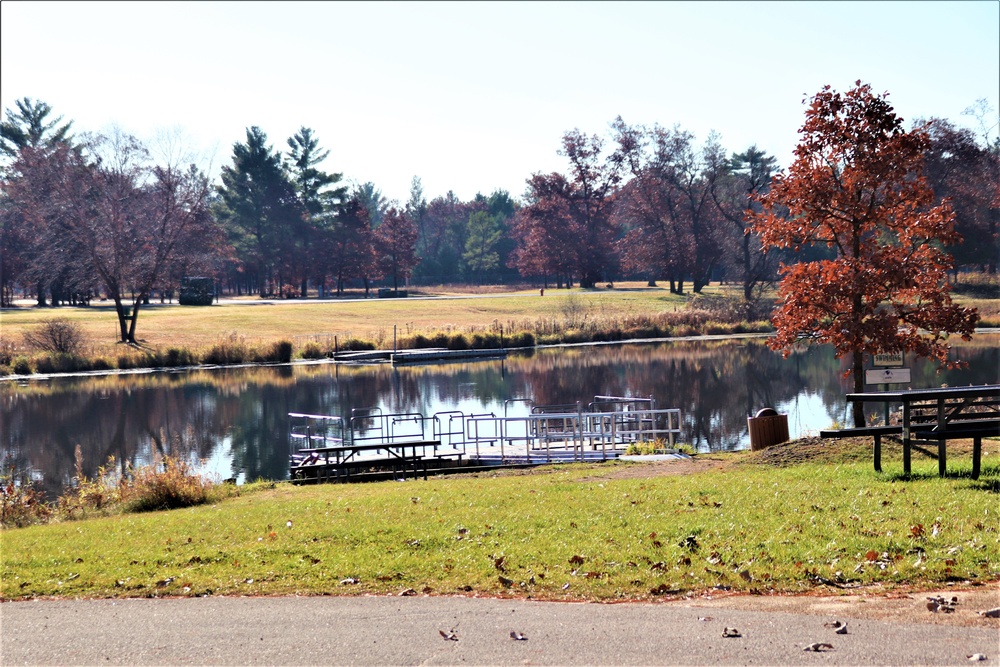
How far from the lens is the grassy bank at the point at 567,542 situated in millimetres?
9602

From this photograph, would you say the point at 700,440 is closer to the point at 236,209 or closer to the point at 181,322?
the point at 181,322

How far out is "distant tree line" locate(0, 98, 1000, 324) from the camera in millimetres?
66688

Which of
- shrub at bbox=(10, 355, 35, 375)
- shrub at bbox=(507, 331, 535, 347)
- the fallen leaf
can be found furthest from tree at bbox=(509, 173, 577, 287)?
the fallen leaf

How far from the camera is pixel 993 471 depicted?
13180 millimetres

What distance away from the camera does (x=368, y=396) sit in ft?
137

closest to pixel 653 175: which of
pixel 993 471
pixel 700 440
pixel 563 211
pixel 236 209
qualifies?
pixel 563 211

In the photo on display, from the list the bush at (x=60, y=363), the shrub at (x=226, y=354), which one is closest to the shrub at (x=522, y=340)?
the shrub at (x=226, y=354)

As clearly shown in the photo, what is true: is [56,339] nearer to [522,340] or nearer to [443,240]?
[522,340]

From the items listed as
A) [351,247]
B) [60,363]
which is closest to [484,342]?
[60,363]

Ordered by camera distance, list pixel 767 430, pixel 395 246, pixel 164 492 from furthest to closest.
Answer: pixel 395 246 → pixel 767 430 → pixel 164 492

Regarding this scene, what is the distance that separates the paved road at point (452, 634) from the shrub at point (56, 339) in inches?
1940

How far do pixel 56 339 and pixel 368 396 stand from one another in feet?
74.2

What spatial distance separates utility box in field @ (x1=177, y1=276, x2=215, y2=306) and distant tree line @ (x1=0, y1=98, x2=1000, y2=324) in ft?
9.78

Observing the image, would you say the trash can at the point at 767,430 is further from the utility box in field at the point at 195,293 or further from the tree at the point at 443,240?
the tree at the point at 443,240
